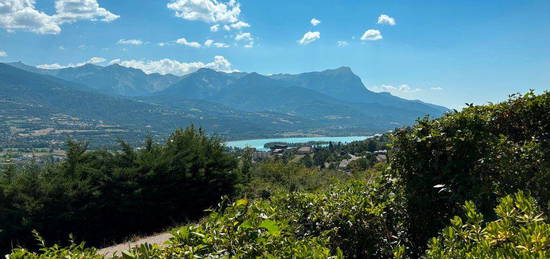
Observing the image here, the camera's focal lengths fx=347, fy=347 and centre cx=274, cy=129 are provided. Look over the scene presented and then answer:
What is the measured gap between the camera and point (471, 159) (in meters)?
3.08

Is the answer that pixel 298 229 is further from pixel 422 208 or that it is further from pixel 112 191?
pixel 112 191

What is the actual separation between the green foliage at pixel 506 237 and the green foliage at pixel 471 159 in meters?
1.38

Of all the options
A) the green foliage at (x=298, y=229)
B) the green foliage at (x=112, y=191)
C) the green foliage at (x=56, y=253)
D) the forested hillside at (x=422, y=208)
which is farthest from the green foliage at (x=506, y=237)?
the green foliage at (x=112, y=191)

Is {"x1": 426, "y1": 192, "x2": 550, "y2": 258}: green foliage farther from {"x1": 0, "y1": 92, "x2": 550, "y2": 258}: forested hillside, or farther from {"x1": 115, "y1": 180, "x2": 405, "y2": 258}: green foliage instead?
{"x1": 115, "y1": 180, "x2": 405, "y2": 258}: green foliage

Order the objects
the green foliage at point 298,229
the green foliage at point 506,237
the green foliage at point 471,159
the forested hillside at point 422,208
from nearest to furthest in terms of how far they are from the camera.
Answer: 1. the green foliage at point 506,237
2. the forested hillside at point 422,208
3. the green foliage at point 298,229
4. the green foliage at point 471,159

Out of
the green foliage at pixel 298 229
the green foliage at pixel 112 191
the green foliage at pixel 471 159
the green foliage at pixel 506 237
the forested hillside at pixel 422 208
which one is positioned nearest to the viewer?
the green foliage at pixel 506 237

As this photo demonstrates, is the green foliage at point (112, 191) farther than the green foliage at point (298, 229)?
Yes

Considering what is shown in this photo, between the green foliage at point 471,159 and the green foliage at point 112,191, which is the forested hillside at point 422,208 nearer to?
the green foliage at point 471,159

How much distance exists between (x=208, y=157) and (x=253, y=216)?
9.80 m

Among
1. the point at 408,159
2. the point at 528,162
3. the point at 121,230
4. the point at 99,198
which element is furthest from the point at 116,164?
the point at 528,162

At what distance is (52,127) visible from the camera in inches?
7032

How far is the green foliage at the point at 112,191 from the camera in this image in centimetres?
949

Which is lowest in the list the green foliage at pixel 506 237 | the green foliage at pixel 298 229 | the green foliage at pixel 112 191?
the green foliage at pixel 112 191

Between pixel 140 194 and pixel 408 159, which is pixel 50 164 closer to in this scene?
pixel 140 194
